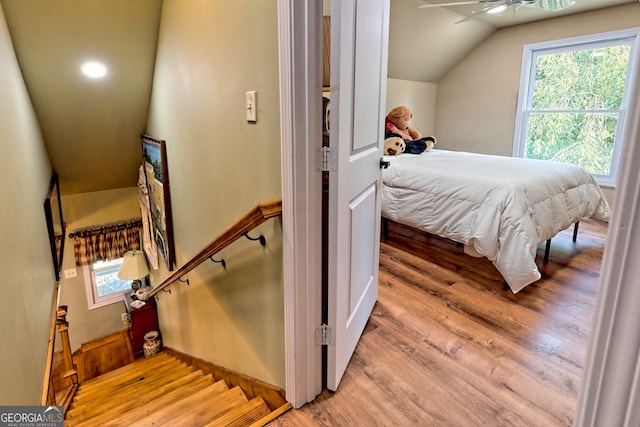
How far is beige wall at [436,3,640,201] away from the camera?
4031 millimetres

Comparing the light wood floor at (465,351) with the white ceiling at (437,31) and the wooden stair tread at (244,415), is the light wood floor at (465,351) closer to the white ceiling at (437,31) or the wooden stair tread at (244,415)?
the wooden stair tread at (244,415)

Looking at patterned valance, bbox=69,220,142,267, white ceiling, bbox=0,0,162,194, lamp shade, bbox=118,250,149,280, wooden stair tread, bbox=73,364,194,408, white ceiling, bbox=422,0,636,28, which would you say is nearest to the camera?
white ceiling, bbox=0,0,162,194

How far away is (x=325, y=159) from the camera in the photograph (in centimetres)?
133

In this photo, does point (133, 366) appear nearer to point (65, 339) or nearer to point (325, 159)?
point (65, 339)

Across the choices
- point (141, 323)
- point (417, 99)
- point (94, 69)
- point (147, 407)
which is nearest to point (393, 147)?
point (417, 99)

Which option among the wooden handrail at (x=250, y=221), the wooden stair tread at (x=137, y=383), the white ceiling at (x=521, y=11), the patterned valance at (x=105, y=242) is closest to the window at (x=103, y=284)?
the patterned valance at (x=105, y=242)

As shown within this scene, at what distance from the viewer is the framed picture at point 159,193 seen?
299 cm

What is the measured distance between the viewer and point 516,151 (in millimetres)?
4664

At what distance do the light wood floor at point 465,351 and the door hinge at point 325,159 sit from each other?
967 millimetres

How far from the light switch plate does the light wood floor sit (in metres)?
1.20

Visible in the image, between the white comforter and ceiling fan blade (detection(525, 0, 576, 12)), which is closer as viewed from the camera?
the white comforter

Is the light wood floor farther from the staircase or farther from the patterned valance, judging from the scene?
the patterned valance

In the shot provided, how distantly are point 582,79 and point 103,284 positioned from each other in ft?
20.9

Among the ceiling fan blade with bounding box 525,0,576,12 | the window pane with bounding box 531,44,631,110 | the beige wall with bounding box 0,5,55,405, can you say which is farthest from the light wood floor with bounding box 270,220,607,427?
the window pane with bounding box 531,44,631,110
